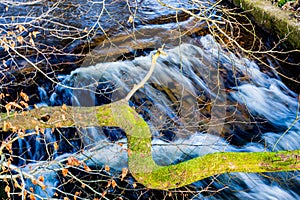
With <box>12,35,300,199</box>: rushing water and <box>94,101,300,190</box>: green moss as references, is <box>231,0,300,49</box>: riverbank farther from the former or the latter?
<box>94,101,300,190</box>: green moss

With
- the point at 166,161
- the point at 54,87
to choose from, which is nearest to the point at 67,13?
the point at 54,87

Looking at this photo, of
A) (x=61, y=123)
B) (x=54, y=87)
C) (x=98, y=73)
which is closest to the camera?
(x=61, y=123)

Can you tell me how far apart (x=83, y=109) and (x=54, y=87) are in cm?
235

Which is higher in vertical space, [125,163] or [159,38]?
[159,38]

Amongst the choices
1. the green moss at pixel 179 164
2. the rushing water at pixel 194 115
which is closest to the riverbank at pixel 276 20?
the rushing water at pixel 194 115

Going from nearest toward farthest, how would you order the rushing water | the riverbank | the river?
the river → the rushing water → the riverbank

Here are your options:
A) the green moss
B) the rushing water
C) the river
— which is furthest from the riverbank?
the green moss

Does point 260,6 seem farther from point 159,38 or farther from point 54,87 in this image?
point 54,87

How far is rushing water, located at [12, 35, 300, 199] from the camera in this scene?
5289mm

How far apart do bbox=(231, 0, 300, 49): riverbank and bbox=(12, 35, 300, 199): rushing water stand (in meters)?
0.82

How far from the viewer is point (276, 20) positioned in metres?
8.23

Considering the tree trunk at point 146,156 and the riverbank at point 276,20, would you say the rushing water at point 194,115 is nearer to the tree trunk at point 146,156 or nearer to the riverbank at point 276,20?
the tree trunk at point 146,156

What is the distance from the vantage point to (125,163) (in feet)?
17.5

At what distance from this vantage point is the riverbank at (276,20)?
304 inches
